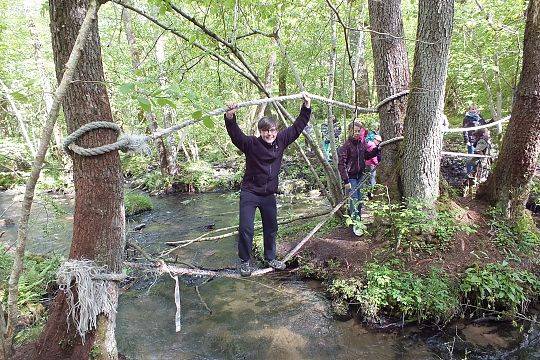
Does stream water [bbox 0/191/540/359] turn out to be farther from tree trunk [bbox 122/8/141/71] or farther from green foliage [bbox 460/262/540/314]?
tree trunk [bbox 122/8/141/71]

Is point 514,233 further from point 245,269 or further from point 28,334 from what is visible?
point 28,334

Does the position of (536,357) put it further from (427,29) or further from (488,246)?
(427,29)

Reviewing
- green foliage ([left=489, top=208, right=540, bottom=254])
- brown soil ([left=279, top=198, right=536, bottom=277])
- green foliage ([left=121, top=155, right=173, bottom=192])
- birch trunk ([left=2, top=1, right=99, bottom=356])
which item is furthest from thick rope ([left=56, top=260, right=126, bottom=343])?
green foliage ([left=121, top=155, right=173, bottom=192])

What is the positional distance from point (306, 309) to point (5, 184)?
49.0ft

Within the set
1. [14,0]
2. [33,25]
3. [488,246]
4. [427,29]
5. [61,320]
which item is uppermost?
[14,0]

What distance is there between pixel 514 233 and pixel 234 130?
398 cm

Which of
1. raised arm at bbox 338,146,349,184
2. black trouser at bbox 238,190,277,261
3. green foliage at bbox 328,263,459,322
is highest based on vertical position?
raised arm at bbox 338,146,349,184

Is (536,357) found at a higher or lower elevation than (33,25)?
lower

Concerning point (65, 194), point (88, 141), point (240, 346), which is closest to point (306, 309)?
point (240, 346)

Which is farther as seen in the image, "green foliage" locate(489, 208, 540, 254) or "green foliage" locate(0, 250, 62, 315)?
"green foliage" locate(489, 208, 540, 254)

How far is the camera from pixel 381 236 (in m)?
5.16

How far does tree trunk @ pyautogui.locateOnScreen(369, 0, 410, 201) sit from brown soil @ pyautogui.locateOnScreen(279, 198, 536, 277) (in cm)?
77

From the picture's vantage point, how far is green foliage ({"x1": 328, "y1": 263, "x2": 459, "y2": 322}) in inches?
163

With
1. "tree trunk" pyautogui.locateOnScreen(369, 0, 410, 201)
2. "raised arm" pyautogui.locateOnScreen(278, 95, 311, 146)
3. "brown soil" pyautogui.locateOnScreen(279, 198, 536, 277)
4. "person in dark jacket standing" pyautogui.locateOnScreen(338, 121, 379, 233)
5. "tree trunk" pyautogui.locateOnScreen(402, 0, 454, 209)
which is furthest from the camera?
"person in dark jacket standing" pyautogui.locateOnScreen(338, 121, 379, 233)
